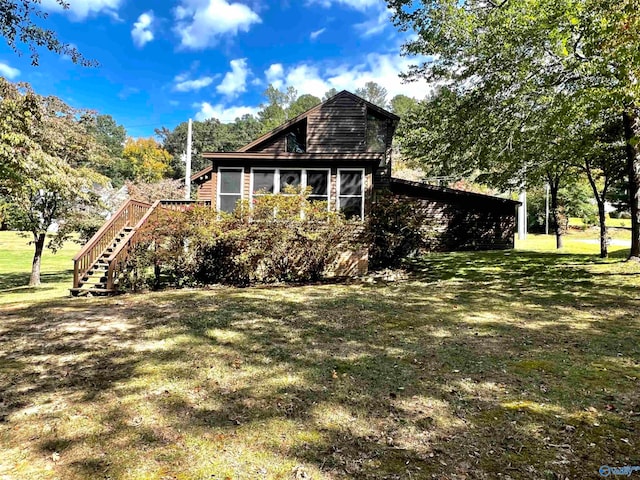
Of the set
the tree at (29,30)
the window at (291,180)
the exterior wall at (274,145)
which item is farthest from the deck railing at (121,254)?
the exterior wall at (274,145)

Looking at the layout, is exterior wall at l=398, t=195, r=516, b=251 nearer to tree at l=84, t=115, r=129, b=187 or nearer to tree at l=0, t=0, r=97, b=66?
tree at l=0, t=0, r=97, b=66

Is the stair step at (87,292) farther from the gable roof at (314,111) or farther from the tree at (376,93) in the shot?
the tree at (376,93)

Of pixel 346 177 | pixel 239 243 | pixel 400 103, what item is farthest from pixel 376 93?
pixel 239 243

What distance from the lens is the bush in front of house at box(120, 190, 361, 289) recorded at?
31.7 feet

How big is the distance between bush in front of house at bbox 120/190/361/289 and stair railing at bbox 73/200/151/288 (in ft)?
3.21

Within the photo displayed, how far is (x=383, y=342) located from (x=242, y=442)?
2.73m

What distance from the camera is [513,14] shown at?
28.8 feet

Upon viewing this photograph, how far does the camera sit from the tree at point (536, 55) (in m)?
6.25

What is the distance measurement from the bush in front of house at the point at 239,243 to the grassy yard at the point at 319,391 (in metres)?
2.81

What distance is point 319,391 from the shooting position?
3.56m

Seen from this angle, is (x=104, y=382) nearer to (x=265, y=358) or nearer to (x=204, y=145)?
(x=265, y=358)

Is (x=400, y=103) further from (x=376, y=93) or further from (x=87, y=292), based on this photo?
(x=87, y=292)

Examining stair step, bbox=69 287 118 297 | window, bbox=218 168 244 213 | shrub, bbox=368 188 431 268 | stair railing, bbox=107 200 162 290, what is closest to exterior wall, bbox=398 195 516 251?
shrub, bbox=368 188 431 268

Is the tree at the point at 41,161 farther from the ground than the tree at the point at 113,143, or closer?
closer
